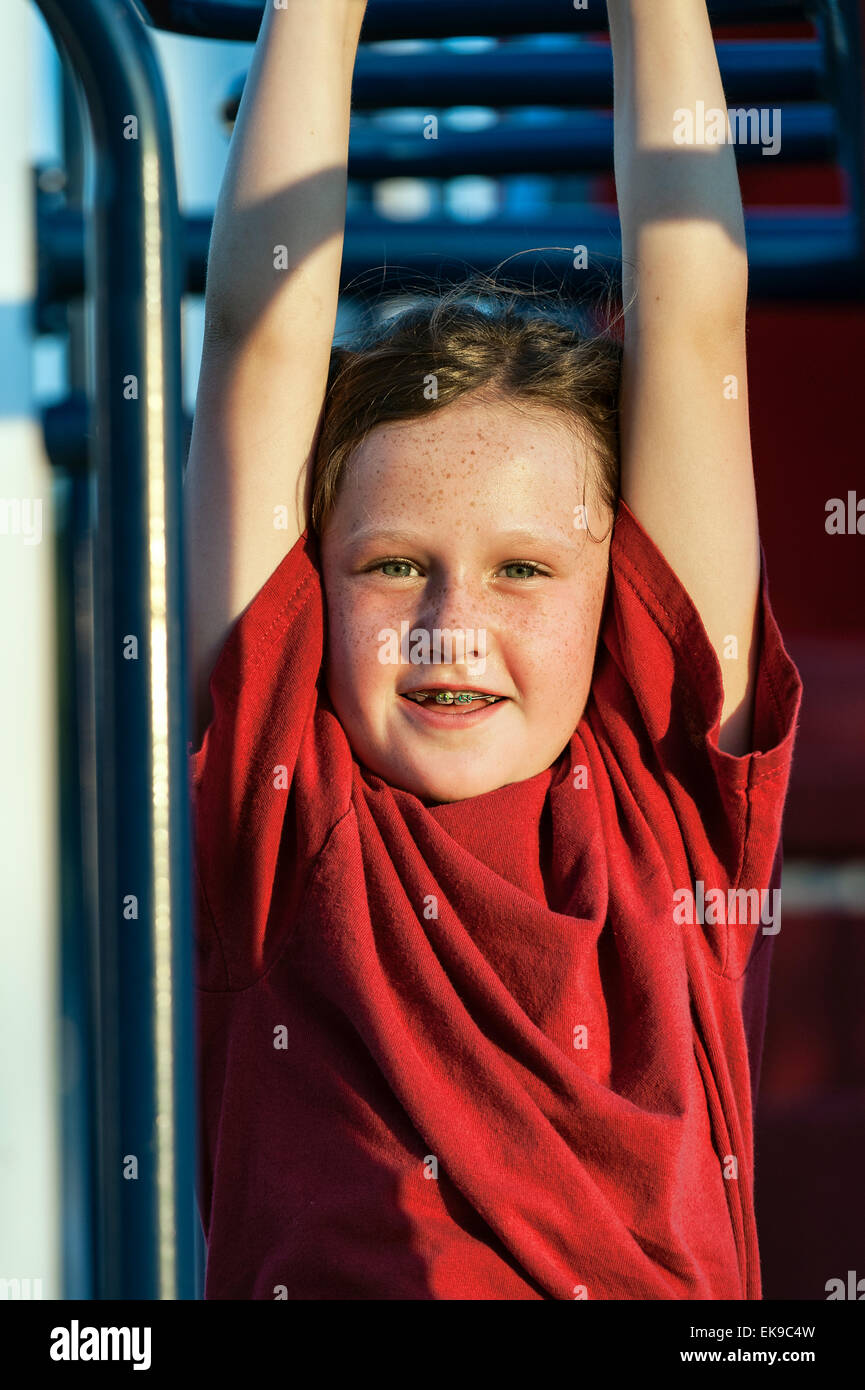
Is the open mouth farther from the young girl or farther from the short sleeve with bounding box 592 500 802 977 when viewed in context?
the short sleeve with bounding box 592 500 802 977

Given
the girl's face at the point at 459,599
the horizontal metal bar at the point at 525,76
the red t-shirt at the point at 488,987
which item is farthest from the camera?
the horizontal metal bar at the point at 525,76

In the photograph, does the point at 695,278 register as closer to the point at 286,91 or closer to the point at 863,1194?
the point at 286,91

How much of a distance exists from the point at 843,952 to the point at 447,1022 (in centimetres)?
104

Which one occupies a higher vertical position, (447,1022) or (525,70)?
(525,70)

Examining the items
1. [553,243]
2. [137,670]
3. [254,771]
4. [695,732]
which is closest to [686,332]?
[553,243]

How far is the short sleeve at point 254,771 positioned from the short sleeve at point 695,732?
0.68 ft

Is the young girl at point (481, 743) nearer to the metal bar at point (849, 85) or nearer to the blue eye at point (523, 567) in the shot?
the blue eye at point (523, 567)

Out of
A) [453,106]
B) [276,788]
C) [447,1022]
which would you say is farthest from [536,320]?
[447,1022]

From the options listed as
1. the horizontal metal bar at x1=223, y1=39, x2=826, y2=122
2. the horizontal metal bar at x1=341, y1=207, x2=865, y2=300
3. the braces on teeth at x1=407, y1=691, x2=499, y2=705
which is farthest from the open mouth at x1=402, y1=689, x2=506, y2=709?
the horizontal metal bar at x1=223, y1=39, x2=826, y2=122

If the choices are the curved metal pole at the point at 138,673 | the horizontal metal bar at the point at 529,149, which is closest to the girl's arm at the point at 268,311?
the horizontal metal bar at the point at 529,149

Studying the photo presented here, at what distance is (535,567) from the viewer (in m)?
1.03

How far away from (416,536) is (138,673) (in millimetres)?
423

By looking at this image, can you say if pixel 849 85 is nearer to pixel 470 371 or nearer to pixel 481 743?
pixel 470 371

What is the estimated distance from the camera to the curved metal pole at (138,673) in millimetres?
585
